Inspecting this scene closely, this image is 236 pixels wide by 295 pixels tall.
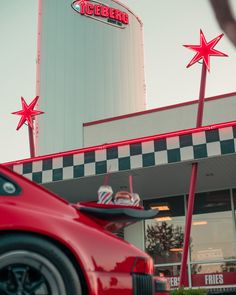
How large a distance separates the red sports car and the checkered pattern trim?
18.8ft

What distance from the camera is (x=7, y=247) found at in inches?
90.7

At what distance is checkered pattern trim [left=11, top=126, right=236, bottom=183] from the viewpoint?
809 cm

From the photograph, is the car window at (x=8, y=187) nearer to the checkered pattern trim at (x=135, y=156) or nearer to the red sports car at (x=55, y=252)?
the red sports car at (x=55, y=252)

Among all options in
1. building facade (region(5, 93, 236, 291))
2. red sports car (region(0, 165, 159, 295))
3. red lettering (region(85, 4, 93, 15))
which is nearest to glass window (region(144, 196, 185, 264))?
building facade (region(5, 93, 236, 291))

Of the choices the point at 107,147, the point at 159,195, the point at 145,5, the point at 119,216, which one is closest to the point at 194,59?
the point at 107,147

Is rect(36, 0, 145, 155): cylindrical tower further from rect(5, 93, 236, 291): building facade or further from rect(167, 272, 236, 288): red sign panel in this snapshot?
rect(167, 272, 236, 288): red sign panel

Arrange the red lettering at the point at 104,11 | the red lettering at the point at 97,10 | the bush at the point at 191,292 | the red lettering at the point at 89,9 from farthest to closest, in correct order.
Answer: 1. the red lettering at the point at 104,11
2. the red lettering at the point at 97,10
3. the red lettering at the point at 89,9
4. the bush at the point at 191,292

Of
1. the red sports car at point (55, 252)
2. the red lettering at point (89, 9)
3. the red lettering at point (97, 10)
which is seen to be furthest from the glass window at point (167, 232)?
the red lettering at point (97, 10)

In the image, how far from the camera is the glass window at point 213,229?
35.0 feet

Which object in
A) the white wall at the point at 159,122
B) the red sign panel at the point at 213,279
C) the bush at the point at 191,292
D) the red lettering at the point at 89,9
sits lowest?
the bush at the point at 191,292

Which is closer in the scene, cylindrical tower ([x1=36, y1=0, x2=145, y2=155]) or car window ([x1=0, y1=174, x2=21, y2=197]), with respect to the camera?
car window ([x1=0, y1=174, x2=21, y2=197])

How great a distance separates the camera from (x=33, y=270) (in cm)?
230

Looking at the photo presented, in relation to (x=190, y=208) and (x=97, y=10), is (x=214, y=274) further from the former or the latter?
(x=97, y=10)

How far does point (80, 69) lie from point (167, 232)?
13.9 meters
